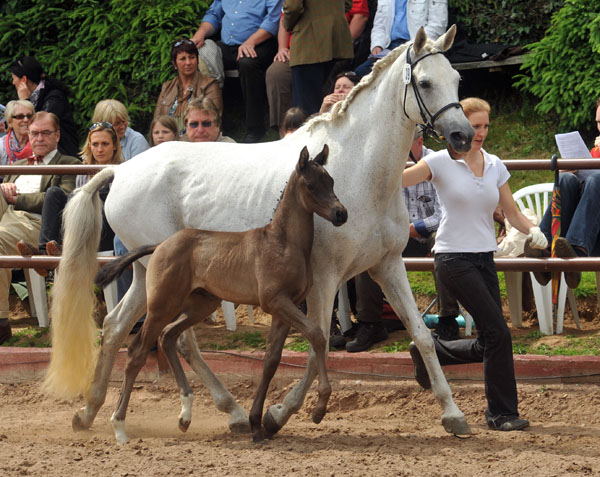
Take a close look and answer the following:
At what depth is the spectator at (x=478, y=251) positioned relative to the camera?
19.4 ft

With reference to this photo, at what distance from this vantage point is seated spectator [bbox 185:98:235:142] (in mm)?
7758

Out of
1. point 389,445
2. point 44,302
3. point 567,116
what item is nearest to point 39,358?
point 44,302

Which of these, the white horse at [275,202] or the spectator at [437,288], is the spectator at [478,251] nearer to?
the white horse at [275,202]

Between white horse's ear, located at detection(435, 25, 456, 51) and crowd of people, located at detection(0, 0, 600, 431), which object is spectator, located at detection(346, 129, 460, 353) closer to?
crowd of people, located at detection(0, 0, 600, 431)

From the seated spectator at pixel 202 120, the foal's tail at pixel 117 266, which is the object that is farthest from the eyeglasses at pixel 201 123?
the foal's tail at pixel 117 266

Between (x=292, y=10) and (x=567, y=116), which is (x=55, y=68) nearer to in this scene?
(x=292, y=10)

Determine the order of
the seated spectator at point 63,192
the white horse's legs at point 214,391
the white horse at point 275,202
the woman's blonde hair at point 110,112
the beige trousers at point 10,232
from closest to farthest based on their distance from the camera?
the white horse at point 275,202
the white horse's legs at point 214,391
the seated spectator at point 63,192
the beige trousers at point 10,232
the woman's blonde hair at point 110,112

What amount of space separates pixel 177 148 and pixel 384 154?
4.68 feet

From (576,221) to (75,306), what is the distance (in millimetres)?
3453

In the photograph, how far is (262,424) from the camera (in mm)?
5984

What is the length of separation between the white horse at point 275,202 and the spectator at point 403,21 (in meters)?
3.91

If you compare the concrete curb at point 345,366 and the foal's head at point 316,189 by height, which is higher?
the foal's head at point 316,189

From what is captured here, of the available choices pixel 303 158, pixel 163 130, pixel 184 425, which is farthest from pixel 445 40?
pixel 163 130

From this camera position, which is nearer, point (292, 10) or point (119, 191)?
point (119, 191)
